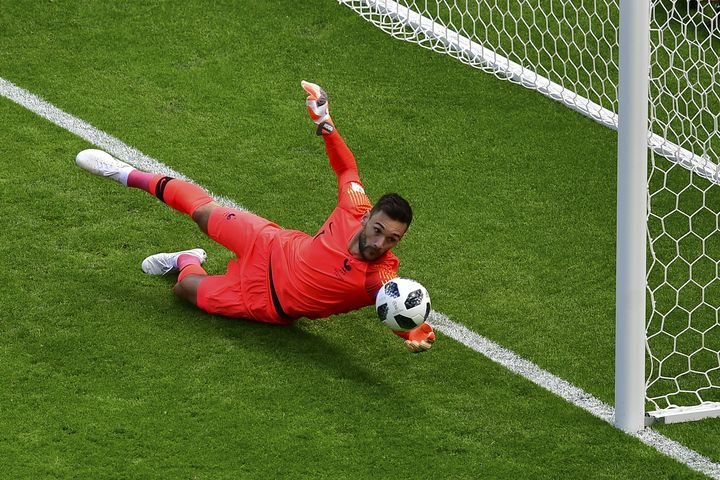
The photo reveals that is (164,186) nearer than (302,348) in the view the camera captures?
No

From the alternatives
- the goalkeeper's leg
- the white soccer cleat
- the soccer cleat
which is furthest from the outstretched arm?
the soccer cleat

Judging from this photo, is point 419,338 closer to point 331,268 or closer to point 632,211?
point 331,268

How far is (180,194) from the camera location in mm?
7074

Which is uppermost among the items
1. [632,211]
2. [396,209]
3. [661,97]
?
[632,211]

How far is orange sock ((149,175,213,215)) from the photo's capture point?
7.07 meters

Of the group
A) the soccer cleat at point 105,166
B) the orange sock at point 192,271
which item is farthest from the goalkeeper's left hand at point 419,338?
the soccer cleat at point 105,166

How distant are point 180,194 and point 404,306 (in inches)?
62.2

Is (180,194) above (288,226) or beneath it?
above

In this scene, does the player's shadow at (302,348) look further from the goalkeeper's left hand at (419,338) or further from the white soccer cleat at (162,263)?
the white soccer cleat at (162,263)

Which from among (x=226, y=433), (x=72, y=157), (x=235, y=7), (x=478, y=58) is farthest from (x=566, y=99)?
(x=226, y=433)

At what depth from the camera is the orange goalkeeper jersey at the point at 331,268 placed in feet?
21.2

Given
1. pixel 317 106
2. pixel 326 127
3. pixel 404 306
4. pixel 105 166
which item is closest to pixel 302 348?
pixel 404 306

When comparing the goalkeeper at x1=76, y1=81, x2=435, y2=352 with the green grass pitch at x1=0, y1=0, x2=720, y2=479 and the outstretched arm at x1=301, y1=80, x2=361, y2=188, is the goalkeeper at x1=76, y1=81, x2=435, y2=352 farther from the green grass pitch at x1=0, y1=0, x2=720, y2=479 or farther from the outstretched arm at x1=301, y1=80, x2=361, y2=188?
the green grass pitch at x1=0, y1=0, x2=720, y2=479

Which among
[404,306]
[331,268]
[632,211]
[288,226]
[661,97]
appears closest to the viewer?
[632,211]
